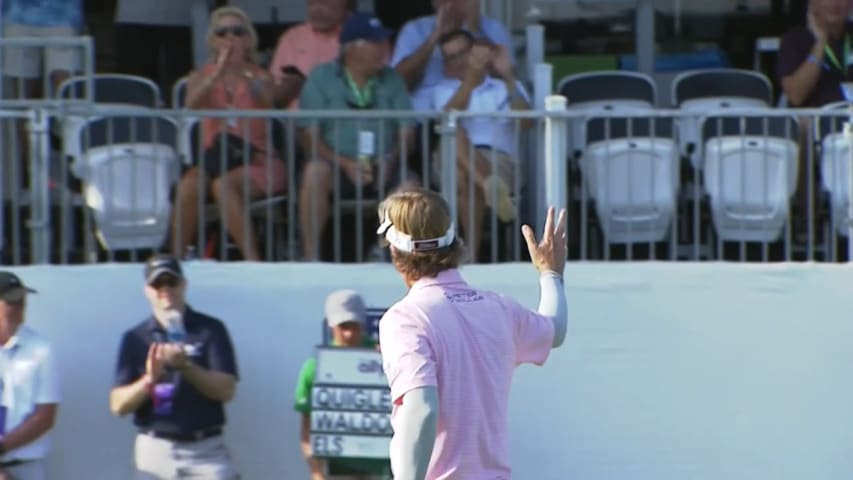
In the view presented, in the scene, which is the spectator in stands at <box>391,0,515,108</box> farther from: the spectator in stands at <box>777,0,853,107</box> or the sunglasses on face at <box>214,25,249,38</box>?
the spectator in stands at <box>777,0,853,107</box>

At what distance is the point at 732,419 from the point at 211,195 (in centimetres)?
269

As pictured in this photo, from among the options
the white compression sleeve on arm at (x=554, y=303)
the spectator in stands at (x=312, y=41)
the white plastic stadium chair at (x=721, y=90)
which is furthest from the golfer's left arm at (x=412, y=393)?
the white plastic stadium chair at (x=721, y=90)

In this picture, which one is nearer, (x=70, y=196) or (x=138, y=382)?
(x=138, y=382)

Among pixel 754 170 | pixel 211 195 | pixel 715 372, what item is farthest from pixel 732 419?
pixel 211 195

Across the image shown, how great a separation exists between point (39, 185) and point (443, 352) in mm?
4661

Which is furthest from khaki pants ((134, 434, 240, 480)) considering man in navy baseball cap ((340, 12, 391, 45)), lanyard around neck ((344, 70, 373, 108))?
man in navy baseball cap ((340, 12, 391, 45))

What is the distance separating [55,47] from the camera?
9.53m

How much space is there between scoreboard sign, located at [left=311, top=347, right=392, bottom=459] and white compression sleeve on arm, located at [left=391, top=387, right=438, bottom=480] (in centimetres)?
363

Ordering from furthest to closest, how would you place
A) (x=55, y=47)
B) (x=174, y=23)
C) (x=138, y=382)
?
(x=174, y=23) → (x=55, y=47) → (x=138, y=382)

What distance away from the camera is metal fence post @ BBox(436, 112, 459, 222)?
31.0 ft

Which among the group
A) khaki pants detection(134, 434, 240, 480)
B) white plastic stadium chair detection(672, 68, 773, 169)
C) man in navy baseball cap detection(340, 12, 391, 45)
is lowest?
khaki pants detection(134, 434, 240, 480)

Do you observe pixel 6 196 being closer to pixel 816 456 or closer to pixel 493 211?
pixel 493 211

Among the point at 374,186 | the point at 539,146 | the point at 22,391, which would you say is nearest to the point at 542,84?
the point at 539,146

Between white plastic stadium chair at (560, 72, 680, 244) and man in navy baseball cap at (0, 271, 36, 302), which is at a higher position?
white plastic stadium chair at (560, 72, 680, 244)
